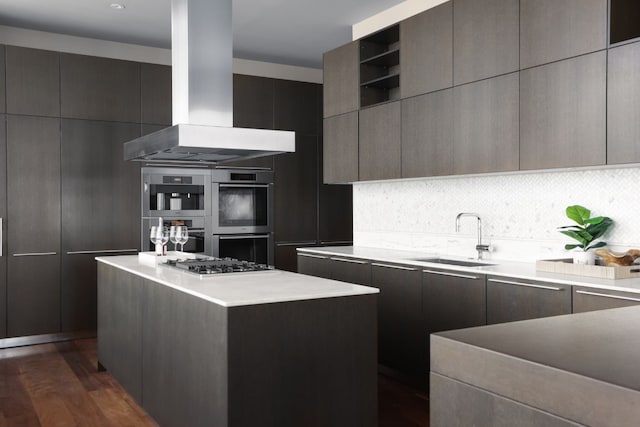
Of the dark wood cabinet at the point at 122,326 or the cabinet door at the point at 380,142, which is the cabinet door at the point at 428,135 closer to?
the cabinet door at the point at 380,142

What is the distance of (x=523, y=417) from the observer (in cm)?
87

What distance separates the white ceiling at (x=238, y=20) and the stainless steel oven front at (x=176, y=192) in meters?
1.38

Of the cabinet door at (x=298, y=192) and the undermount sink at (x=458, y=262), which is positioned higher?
the cabinet door at (x=298, y=192)

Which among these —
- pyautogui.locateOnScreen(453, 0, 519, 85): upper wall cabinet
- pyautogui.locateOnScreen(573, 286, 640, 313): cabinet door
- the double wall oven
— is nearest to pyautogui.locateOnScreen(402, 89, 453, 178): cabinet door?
pyautogui.locateOnScreen(453, 0, 519, 85): upper wall cabinet

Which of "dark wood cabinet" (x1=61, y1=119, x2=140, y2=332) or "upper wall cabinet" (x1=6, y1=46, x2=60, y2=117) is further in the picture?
"dark wood cabinet" (x1=61, y1=119, x2=140, y2=332)

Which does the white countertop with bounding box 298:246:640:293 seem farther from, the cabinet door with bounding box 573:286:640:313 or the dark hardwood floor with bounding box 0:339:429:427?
the dark hardwood floor with bounding box 0:339:429:427

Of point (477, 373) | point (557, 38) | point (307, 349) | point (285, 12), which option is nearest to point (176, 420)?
point (307, 349)

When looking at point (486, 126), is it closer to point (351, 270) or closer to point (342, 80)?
point (351, 270)

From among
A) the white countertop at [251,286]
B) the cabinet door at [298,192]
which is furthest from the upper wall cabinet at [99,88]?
the white countertop at [251,286]

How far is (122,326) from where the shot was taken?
380 cm

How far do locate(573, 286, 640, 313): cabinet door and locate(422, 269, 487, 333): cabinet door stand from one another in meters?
0.61

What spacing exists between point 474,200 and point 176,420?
263cm

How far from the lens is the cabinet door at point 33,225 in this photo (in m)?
5.21

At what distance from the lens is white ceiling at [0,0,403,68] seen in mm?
5016
